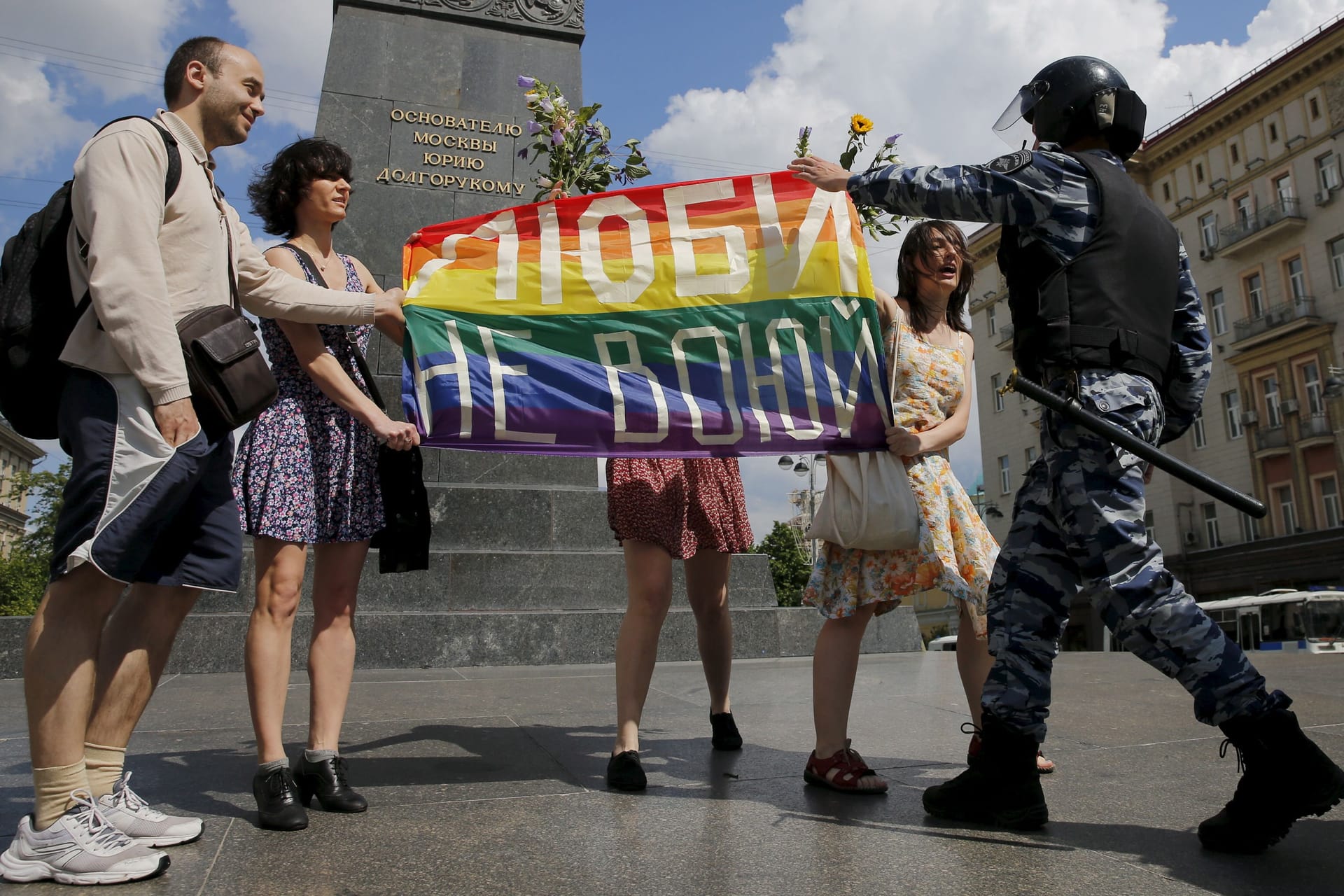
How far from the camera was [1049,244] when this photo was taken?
2672 mm

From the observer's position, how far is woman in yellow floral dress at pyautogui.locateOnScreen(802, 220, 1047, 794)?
3.14 metres

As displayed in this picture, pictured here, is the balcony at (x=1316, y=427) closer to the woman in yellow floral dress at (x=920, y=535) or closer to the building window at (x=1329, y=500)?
the building window at (x=1329, y=500)

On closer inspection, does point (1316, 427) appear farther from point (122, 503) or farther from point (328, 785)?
point (122, 503)

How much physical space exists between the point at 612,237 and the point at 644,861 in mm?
2247

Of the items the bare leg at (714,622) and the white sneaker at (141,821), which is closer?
the white sneaker at (141,821)

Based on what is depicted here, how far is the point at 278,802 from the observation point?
2.62 meters

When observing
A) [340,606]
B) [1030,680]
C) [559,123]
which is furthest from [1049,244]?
[559,123]

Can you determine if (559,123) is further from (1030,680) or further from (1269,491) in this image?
(1269,491)

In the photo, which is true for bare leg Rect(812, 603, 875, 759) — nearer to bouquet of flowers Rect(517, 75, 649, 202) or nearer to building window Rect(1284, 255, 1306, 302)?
bouquet of flowers Rect(517, 75, 649, 202)

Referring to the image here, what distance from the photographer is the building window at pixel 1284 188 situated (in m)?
37.0

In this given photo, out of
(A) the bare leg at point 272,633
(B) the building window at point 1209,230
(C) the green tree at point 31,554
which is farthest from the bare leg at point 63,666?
(B) the building window at point 1209,230

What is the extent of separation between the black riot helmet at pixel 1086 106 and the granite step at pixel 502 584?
15.8ft

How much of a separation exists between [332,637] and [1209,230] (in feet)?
147

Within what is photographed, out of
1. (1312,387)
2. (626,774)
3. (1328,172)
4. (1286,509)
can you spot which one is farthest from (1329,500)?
(626,774)
